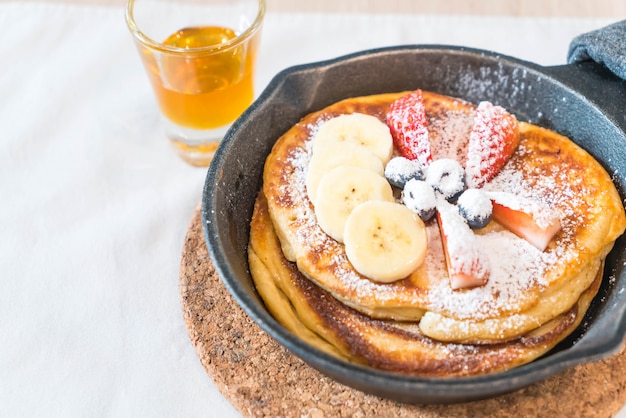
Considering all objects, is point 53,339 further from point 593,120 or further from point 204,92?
point 593,120

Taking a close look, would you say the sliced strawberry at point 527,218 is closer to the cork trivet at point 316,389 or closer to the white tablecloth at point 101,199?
the cork trivet at point 316,389

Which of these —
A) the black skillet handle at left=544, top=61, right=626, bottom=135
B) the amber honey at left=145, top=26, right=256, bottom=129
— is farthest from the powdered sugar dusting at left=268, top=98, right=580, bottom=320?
the amber honey at left=145, top=26, right=256, bottom=129

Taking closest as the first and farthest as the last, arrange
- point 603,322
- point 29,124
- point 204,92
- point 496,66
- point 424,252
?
1. point 603,322
2. point 424,252
3. point 496,66
4. point 204,92
5. point 29,124

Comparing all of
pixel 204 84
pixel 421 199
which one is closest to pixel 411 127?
pixel 421 199

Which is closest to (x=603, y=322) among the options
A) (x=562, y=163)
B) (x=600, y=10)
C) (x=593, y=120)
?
(x=562, y=163)

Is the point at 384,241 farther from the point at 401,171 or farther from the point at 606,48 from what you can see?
the point at 606,48

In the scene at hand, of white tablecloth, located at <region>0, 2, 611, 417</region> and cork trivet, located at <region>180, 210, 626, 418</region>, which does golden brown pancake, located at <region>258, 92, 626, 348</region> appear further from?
white tablecloth, located at <region>0, 2, 611, 417</region>
